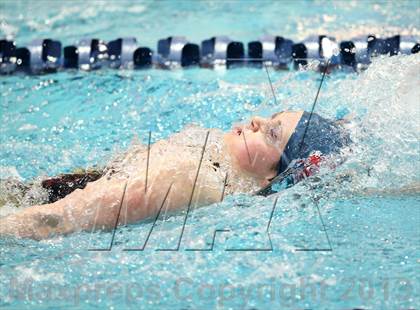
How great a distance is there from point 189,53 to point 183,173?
2308mm

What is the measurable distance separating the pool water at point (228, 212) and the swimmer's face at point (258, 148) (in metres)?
0.11

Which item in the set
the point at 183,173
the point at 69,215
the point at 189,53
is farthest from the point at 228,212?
the point at 189,53

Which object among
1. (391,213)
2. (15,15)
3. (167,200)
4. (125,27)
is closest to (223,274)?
(167,200)

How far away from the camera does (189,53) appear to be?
4.96m

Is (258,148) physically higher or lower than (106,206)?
higher

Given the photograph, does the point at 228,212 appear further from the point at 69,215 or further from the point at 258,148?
the point at 69,215

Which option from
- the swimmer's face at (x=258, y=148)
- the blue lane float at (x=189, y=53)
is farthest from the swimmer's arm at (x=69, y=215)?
the blue lane float at (x=189, y=53)

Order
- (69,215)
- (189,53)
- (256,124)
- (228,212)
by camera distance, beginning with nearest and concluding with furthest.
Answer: (69,215) < (228,212) < (256,124) < (189,53)

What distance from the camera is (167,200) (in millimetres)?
2758

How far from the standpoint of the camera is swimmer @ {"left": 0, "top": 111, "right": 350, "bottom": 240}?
2707mm

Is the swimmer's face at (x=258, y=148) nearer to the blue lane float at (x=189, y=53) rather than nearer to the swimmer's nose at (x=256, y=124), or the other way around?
the swimmer's nose at (x=256, y=124)

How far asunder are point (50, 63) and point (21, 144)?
46.0 inches

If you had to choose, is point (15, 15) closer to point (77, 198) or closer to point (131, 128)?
point (131, 128)

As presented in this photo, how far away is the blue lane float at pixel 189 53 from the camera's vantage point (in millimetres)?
4844
